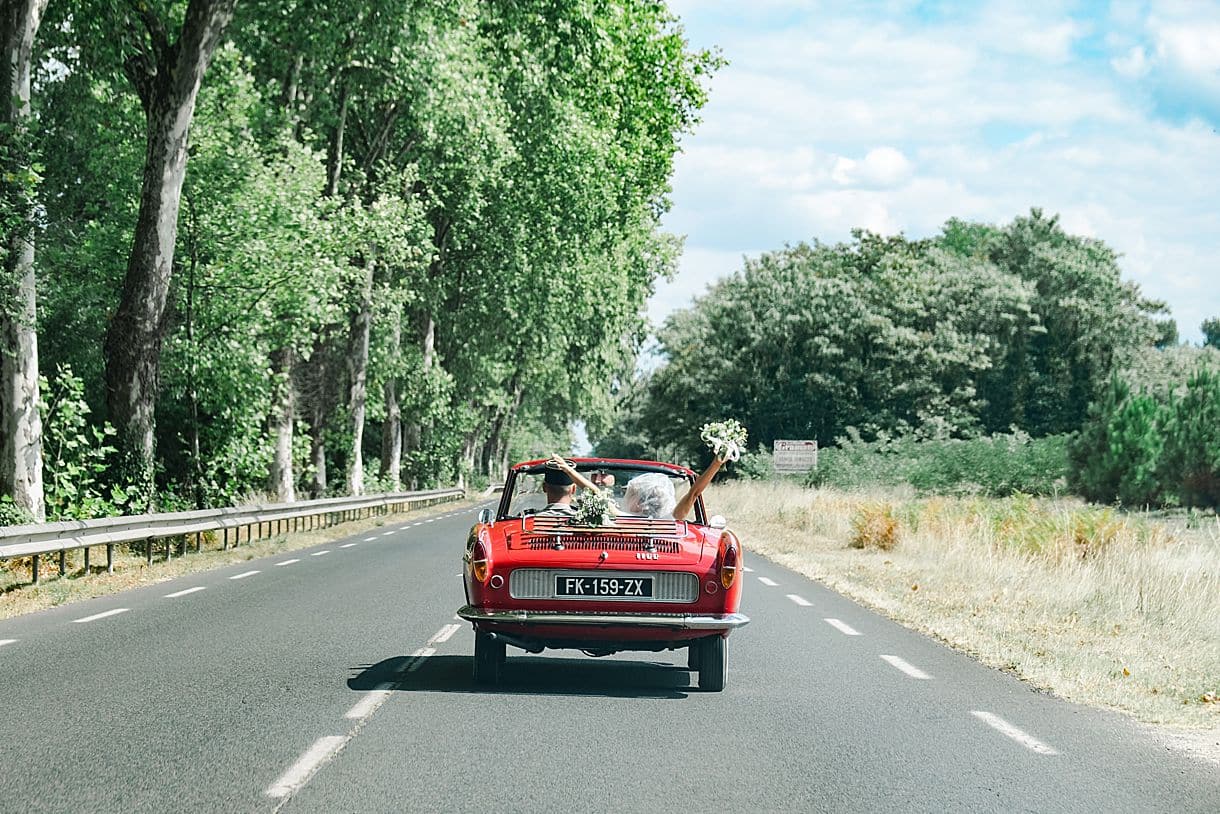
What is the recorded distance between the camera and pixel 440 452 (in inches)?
2263

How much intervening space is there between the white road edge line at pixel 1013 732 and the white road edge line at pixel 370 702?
3442mm

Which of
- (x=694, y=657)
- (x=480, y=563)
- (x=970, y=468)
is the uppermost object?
(x=480, y=563)

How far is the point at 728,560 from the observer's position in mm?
9164

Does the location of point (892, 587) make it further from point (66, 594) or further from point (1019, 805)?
point (1019, 805)

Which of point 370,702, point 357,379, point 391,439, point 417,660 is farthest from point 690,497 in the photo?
point 391,439

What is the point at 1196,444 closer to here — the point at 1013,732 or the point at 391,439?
the point at 391,439

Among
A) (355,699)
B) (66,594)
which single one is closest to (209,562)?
(66,594)

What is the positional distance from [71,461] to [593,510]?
15.2m

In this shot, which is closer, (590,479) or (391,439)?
(590,479)

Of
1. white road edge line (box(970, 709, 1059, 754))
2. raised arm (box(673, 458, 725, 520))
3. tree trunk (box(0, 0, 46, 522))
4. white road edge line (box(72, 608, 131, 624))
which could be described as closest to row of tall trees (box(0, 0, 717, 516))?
tree trunk (box(0, 0, 46, 522))

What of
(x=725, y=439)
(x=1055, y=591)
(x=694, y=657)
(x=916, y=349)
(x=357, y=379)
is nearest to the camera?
(x=694, y=657)

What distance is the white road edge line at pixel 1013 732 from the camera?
7543 millimetres

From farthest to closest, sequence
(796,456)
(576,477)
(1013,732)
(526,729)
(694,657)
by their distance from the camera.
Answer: (796,456) < (694,657) < (576,477) < (1013,732) < (526,729)

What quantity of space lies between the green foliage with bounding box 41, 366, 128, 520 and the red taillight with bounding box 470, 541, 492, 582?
12.5 meters
